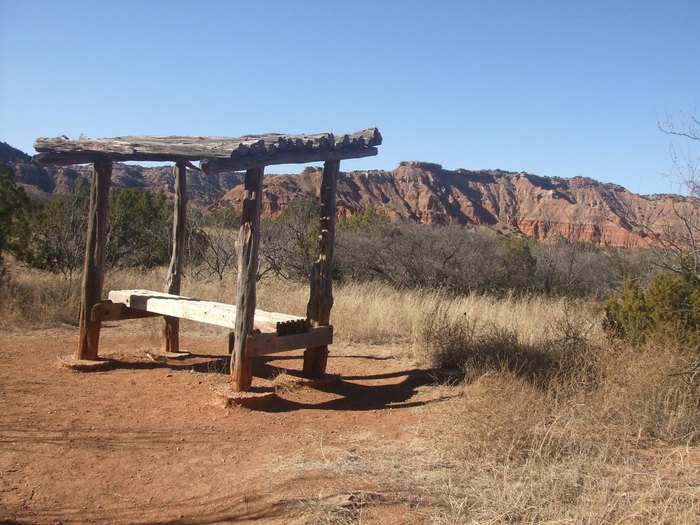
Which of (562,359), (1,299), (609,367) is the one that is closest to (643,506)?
(609,367)

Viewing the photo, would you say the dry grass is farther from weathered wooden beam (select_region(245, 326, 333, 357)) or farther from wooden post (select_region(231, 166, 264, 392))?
wooden post (select_region(231, 166, 264, 392))

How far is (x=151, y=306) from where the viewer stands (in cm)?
751

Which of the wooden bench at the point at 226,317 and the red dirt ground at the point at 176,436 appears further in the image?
the wooden bench at the point at 226,317

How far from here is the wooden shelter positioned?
6188 millimetres

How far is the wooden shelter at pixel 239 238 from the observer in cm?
619

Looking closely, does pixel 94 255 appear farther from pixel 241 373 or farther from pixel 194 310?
pixel 241 373

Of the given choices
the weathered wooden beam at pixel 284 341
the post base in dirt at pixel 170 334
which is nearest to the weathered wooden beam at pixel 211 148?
the weathered wooden beam at pixel 284 341

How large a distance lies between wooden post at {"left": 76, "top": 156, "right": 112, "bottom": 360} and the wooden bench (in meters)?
0.13

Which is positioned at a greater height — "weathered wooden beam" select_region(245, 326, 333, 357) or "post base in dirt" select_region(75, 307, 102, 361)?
"weathered wooden beam" select_region(245, 326, 333, 357)

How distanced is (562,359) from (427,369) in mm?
1784

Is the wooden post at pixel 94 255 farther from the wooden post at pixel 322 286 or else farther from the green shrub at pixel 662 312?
the green shrub at pixel 662 312

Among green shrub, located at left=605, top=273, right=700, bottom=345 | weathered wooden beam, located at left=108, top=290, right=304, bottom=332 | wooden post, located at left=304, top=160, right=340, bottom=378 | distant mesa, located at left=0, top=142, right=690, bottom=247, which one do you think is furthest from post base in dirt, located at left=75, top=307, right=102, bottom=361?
distant mesa, located at left=0, top=142, right=690, bottom=247

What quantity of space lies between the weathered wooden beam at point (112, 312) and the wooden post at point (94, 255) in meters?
0.06

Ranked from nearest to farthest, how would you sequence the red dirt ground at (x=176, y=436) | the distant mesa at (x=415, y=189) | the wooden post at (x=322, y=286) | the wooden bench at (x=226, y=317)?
the red dirt ground at (x=176, y=436), the wooden bench at (x=226, y=317), the wooden post at (x=322, y=286), the distant mesa at (x=415, y=189)
